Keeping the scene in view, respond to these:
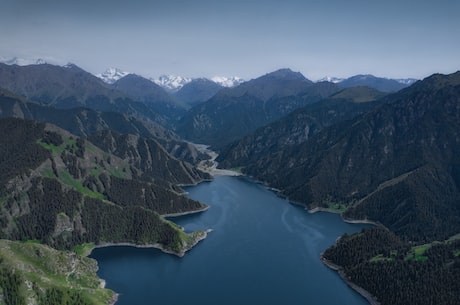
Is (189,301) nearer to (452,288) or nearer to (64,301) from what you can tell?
(64,301)

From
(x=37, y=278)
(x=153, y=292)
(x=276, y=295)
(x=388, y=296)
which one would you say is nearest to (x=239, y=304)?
(x=276, y=295)

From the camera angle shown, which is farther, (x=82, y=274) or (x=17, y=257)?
(x=82, y=274)

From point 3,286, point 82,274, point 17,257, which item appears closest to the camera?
point 3,286

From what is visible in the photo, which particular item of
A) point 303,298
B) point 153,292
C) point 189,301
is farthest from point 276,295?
point 153,292

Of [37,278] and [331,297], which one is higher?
[37,278]

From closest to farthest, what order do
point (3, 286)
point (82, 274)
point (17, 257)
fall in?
1. point (3, 286)
2. point (17, 257)
3. point (82, 274)

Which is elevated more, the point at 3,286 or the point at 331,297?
the point at 3,286

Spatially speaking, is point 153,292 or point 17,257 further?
point 153,292

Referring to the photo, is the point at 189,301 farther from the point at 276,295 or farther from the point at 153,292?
the point at 276,295
